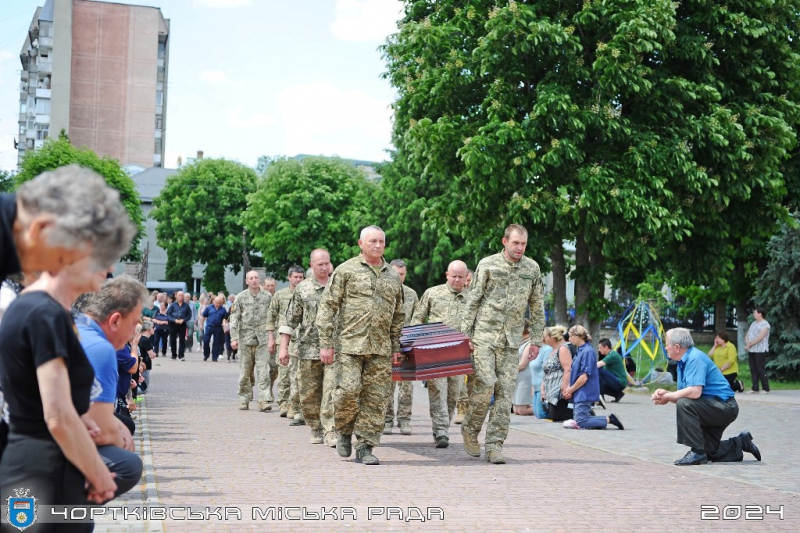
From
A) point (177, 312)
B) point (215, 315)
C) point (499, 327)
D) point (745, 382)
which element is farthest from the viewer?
point (215, 315)

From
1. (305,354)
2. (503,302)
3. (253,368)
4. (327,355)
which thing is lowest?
(253,368)

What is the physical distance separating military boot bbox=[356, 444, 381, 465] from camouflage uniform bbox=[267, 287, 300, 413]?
11.1 ft

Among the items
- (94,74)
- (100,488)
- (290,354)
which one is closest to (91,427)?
(100,488)

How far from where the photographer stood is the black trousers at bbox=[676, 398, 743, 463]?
1129 cm

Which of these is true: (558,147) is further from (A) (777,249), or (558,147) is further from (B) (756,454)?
(B) (756,454)

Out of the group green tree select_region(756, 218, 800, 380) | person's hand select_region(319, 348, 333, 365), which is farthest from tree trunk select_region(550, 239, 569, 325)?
person's hand select_region(319, 348, 333, 365)

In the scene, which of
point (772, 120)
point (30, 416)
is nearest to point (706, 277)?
point (772, 120)

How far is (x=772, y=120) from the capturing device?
24.8 metres

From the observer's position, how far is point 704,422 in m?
11.3

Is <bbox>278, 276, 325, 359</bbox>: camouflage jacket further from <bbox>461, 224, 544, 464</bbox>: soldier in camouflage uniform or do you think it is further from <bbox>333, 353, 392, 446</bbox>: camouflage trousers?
<bbox>461, 224, 544, 464</bbox>: soldier in camouflage uniform

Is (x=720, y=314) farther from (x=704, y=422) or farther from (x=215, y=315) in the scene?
(x=704, y=422)

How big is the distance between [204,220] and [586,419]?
68586mm

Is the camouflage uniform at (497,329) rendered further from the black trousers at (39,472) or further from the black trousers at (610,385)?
the black trousers at (610,385)

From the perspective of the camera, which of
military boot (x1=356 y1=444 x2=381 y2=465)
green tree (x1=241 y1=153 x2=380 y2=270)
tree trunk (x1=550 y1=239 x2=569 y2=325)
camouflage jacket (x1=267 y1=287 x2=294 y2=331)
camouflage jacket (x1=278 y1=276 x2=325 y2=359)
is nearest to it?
military boot (x1=356 y1=444 x2=381 y2=465)
